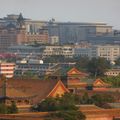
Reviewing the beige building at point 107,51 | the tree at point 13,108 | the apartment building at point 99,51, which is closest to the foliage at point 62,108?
the tree at point 13,108

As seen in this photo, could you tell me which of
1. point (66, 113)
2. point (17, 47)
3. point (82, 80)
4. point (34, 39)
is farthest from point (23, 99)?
point (34, 39)

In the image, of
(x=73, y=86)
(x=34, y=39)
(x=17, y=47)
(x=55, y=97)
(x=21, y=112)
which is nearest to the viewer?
(x=21, y=112)

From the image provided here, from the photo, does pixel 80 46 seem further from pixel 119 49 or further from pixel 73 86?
pixel 73 86

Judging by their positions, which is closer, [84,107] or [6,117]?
[6,117]

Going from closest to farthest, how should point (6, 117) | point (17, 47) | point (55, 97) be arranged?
point (6, 117) → point (55, 97) → point (17, 47)

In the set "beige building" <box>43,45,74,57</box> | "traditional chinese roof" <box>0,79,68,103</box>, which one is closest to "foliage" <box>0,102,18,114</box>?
"traditional chinese roof" <box>0,79,68,103</box>

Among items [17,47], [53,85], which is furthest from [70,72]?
[17,47]

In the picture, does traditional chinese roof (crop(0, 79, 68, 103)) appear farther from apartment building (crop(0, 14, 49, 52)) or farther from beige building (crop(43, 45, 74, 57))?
apartment building (crop(0, 14, 49, 52))

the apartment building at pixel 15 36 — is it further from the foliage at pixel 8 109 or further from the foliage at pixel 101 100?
the foliage at pixel 8 109

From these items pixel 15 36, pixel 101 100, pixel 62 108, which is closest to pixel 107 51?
pixel 15 36

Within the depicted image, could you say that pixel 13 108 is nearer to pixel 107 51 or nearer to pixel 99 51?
pixel 107 51

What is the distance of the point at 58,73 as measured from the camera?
48312mm

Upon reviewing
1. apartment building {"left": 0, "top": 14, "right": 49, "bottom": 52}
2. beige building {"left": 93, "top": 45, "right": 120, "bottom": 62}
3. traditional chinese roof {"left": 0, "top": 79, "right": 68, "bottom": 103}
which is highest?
apartment building {"left": 0, "top": 14, "right": 49, "bottom": 52}

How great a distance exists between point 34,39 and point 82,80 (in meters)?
A: 122
